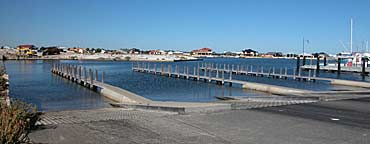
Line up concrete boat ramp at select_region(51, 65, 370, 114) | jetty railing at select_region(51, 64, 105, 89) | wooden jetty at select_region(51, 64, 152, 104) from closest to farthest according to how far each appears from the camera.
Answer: concrete boat ramp at select_region(51, 65, 370, 114), wooden jetty at select_region(51, 64, 152, 104), jetty railing at select_region(51, 64, 105, 89)

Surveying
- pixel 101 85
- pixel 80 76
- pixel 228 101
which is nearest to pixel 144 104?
pixel 228 101

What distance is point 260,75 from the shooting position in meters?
46.0

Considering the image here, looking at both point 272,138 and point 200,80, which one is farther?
point 200,80

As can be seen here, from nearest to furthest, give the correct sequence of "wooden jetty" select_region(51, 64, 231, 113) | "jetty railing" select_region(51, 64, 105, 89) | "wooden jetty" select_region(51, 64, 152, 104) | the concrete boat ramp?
1. "wooden jetty" select_region(51, 64, 231, 113)
2. the concrete boat ramp
3. "wooden jetty" select_region(51, 64, 152, 104)
4. "jetty railing" select_region(51, 64, 105, 89)

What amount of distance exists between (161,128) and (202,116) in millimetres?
2129

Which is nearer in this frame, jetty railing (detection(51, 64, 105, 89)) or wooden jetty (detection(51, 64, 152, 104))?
wooden jetty (detection(51, 64, 152, 104))

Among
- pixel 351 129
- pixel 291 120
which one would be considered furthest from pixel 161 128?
pixel 351 129

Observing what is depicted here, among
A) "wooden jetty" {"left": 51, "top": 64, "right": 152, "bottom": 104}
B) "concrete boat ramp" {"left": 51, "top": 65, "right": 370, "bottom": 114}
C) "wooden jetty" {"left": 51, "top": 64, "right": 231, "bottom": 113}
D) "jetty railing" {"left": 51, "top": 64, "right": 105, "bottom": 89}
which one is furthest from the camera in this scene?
"jetty railing" {"left": 51, "top": 64, "right": 105, "bottom": 89}

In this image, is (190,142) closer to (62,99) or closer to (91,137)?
(91,137)

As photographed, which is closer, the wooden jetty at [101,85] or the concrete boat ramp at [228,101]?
the concrete boat ramp at [228,101]

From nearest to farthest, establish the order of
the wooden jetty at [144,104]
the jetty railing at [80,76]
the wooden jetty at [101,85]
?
the wooden jetty at [144,104]
the wooden jetty at [101,85]
the jetty railing at [80,76]

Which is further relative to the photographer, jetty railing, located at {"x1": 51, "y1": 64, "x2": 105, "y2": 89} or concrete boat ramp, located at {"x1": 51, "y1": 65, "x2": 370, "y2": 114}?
jetty railing, located at {"x1": 51, "y1": 64, "x2": 105, "y2": 89}

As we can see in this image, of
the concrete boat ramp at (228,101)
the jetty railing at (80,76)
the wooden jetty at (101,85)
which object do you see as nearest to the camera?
the concrete boat ramp at (228,101)

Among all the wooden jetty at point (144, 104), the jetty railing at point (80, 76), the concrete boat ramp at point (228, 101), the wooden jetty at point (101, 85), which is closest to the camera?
the wooden jetty at point (144, 104)
